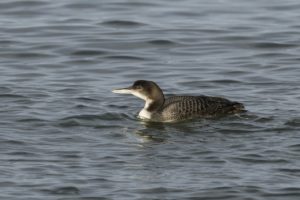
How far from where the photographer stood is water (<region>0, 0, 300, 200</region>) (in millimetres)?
Answer: 11523

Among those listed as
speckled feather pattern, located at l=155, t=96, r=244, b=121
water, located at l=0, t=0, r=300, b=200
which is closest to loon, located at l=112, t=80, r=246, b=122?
speckled feather pattern, located at l=155, t=96, r=244, b=121

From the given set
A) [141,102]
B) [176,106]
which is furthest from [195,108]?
[141,102]

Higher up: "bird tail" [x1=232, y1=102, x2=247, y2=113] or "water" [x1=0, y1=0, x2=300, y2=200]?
"bird tail" [x1=232, y1=102, x2=247, y2=113]

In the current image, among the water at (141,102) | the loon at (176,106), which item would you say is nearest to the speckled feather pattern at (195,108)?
the loon at (176,106)

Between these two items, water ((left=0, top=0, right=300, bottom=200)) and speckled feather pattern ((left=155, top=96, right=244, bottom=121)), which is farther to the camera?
speckled feather pattern ((left=155, top=96, right=244, bottom=121))

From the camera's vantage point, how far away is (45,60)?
59.9 feet

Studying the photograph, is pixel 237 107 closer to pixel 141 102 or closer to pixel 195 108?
pixel 195 108

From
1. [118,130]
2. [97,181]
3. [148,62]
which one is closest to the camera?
[97,181]

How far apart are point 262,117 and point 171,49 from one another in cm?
515

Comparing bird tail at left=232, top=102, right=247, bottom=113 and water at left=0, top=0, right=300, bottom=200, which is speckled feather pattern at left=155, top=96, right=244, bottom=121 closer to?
bird tail at left=232, top=102, right=247, bottom=113

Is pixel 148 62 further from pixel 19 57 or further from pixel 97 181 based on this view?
pixel 97 181

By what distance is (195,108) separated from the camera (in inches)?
571

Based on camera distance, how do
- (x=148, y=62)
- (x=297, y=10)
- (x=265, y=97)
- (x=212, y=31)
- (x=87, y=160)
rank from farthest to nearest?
(x=297, y=10) → (x=212, y=31) → (x=148, y=62) → (x=265, y=97) → (x=87, y=160)

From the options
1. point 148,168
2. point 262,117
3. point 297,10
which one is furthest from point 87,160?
point 297,10
